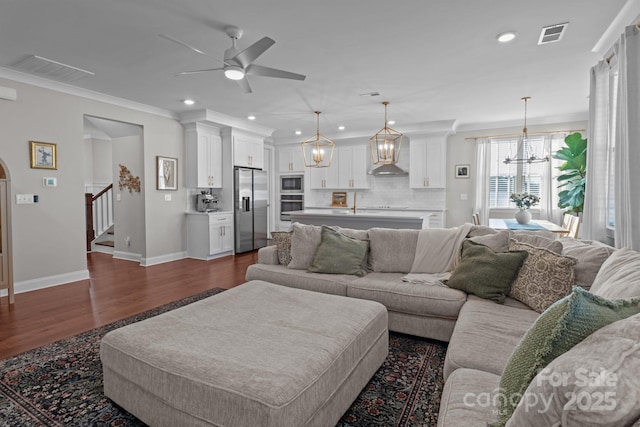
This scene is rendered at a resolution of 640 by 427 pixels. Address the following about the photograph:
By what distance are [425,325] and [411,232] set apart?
1039 millimetres

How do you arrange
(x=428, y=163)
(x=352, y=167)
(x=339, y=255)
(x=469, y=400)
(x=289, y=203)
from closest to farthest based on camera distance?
1. (x=469, y=400)
2. (x=339, y=255)
3. (x=428, y=163)
4. (x=352, y=167)
5. (x=289, y=203)

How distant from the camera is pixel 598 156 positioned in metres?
3.09

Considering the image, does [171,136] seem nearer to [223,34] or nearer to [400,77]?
[223,34]

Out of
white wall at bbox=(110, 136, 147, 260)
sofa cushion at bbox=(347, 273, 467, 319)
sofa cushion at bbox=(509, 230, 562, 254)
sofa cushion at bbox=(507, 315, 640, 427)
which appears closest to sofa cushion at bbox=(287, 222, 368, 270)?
sofa cushion at bbox=(347, 273, 467, 319)

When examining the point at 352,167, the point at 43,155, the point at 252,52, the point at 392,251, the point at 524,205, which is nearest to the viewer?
the point at 252,52

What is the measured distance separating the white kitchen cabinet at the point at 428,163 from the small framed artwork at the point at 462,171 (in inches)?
11.2

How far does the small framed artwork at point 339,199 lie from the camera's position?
8.28 m

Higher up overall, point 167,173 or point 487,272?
point 167,173

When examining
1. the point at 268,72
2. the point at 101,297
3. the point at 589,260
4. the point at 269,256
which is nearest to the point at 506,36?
the point at 589,260

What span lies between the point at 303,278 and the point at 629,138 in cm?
272

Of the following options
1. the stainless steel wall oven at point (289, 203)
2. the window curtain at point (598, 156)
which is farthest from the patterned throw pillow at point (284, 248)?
the stainless steel wall oven at point (289, 203)

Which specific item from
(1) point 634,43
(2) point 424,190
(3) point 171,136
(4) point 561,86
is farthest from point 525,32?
(3) point 171,136

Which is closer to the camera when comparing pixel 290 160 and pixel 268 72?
pixel 268 72

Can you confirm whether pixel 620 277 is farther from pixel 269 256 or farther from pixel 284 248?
pixel 269 256
